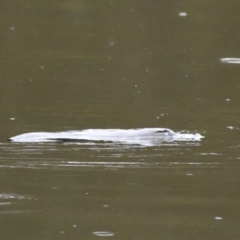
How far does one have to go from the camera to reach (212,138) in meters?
8.34

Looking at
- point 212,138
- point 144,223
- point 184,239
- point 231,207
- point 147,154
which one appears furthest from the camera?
point 212,138

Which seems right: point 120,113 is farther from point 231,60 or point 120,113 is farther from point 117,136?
point 231,60

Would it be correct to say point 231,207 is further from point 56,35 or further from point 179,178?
point 56,35

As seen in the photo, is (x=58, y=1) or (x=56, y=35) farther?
(x=58, y=1)

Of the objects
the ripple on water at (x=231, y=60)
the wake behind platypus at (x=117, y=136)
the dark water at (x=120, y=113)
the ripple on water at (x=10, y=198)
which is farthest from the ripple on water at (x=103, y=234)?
the ripple on water at (x=231, y=60)

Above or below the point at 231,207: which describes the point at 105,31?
above

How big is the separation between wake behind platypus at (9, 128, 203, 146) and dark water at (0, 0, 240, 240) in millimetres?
289

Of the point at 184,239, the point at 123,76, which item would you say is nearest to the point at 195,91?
the point at 123,76

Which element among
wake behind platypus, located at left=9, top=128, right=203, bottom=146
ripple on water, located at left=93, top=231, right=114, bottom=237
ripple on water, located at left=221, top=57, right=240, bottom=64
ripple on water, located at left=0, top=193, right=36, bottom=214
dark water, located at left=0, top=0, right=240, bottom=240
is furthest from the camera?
ripple on water, located at left=221, top=57, right=240, bottom=64

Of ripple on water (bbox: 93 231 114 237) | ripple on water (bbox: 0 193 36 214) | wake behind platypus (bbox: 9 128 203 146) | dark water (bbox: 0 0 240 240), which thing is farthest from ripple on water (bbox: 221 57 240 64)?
ripple on water (bbox: 93 231 114 237)

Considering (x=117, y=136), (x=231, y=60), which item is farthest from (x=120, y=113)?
(x=231, y=60)

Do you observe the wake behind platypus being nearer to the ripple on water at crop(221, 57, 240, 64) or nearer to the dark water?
the dark water

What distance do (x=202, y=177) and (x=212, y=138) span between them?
1.86 metres

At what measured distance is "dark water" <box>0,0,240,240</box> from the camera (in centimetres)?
534
